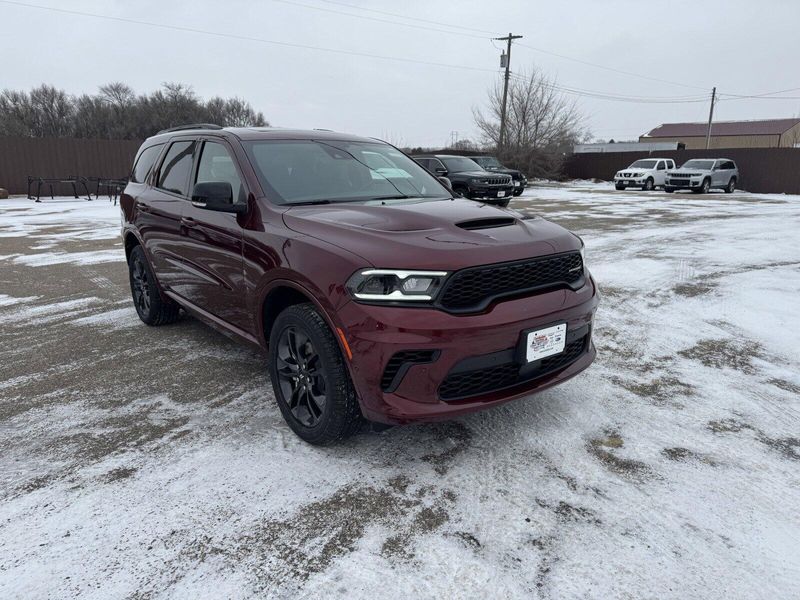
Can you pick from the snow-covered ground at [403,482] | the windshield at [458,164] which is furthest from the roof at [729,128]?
the snow-covered ground at [403,482]

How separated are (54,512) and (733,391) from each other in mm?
3964

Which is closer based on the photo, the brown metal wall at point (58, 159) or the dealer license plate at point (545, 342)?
the dealer license plate at point (545, 342)

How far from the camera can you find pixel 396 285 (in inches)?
97.2

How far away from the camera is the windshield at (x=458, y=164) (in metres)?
16.8

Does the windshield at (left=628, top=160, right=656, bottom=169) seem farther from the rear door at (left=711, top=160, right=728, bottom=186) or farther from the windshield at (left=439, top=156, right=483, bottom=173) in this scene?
the windshield at (left=439, top=156, right=483, bottom=173)

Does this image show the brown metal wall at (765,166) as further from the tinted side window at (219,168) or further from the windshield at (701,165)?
the tinted side window at (219,168)

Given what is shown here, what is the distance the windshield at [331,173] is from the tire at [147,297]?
1.94 meters

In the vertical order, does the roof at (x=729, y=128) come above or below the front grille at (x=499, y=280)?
above

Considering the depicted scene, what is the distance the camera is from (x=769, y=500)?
2461mm

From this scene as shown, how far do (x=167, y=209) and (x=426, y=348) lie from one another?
2885mm

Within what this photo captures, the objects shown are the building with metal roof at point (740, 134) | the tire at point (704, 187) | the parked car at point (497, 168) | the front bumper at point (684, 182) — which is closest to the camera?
the parked car at point (497, 168)

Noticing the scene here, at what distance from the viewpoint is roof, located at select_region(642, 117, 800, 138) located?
70.8 meters

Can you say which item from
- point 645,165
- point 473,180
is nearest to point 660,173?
point 645,165

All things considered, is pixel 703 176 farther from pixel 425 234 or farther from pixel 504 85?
pixel 425 234
